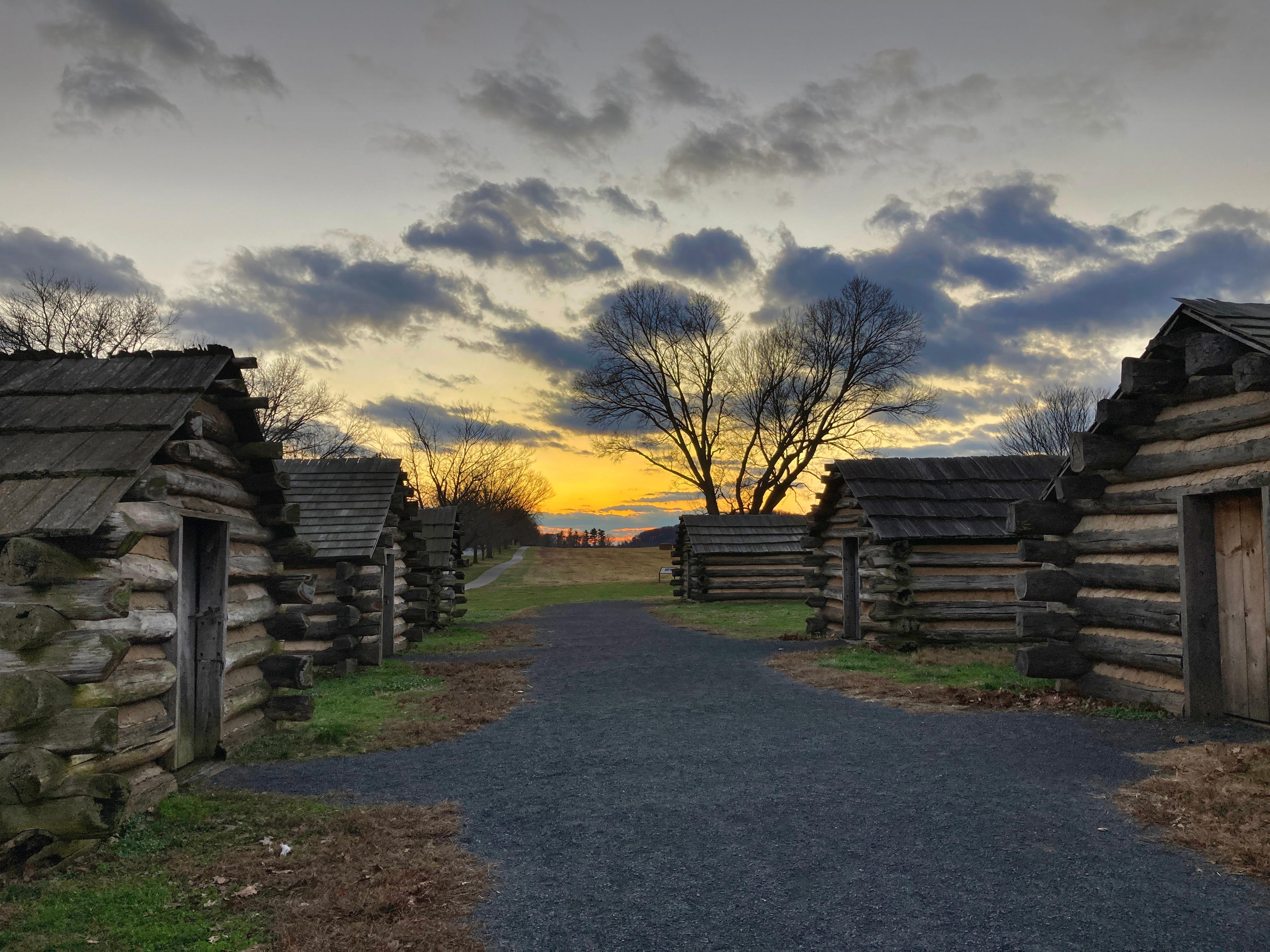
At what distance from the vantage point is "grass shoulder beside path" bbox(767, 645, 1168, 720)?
988 cm

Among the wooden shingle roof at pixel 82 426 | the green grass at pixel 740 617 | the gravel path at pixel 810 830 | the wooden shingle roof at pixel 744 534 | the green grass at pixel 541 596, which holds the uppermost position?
the wooden shingle roof at pixel 82 426

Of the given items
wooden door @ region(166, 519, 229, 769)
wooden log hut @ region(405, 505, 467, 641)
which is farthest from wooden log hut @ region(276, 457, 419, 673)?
wooden door @ region(166, 519, 229, 769)

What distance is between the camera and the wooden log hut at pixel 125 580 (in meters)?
5.00

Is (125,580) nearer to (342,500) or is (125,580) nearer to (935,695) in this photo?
(935,695)

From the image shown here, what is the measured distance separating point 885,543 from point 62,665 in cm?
1415

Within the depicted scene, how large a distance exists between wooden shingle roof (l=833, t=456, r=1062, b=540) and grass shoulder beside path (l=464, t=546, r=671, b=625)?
13568 mm

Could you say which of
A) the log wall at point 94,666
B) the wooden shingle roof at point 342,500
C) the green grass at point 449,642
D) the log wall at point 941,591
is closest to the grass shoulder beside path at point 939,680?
the log wall at point 941,591

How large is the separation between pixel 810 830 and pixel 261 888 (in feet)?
11.7

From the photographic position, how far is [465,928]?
13.5 feet

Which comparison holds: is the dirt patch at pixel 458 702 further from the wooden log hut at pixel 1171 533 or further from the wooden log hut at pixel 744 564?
the wooden log hut at pixel 744 564

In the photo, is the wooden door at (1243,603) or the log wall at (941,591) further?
the log wall at (941,591)

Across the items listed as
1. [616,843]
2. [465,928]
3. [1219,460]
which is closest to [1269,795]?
[1219,460]

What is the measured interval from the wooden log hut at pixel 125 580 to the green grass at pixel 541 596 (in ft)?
55.4

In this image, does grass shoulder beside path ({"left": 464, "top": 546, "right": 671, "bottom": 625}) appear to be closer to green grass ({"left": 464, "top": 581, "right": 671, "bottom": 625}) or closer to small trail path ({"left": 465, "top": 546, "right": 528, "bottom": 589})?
green grass ({"left": 464, "top": 581, "right": 671, "bottom": 625})
